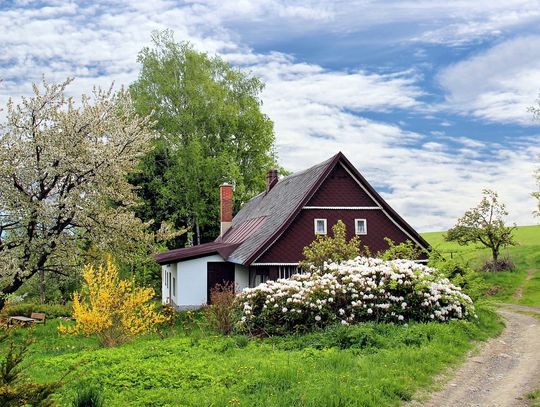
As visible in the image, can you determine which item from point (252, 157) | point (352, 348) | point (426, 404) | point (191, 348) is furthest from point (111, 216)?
point (252, 157)

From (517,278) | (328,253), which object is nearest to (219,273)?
(328,253)

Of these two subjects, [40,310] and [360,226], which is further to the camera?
[40,310]

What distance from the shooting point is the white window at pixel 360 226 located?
89.5 ft

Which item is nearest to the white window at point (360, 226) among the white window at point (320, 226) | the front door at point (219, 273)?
the white window at point (320, 226)

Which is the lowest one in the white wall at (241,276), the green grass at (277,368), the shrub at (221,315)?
the green grass at (277,368)

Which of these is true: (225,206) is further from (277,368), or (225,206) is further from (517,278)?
(277,368)

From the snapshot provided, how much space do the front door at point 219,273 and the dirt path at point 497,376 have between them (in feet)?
48.3

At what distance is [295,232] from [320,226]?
1292mm

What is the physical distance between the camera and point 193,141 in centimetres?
4144

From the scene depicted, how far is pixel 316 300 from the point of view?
16.8m

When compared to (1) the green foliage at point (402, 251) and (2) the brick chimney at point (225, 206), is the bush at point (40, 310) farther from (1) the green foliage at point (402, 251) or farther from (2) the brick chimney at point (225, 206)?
(1) the green foliage at point (402, 251)

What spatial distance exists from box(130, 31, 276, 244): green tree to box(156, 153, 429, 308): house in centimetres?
1332

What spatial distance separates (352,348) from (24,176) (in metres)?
13.4

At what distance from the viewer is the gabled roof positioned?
25.9 meters
